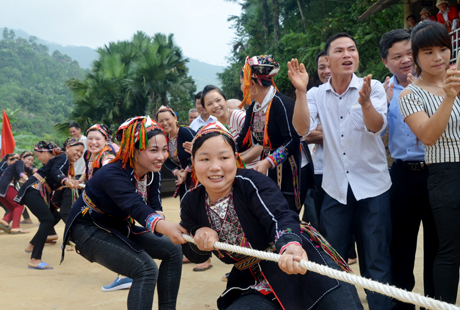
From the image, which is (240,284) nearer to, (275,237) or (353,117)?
(275,237)

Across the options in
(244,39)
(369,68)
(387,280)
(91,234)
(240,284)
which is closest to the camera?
(240,284)

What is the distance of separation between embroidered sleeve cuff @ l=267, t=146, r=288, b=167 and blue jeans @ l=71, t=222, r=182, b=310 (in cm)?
106

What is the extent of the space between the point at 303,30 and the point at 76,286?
2322 centimetres

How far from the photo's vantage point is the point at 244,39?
32.2 m

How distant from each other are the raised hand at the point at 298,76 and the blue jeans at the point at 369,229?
0.84 m

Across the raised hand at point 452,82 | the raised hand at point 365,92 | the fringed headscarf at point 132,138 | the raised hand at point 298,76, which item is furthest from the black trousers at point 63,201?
the raised hand at point 452,82

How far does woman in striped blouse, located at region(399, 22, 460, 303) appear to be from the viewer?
265cm

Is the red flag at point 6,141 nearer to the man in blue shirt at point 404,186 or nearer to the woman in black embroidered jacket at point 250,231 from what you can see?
the woman in black embroidered jacket at point 250,231

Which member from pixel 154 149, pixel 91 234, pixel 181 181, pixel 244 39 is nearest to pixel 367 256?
pixel 154 149

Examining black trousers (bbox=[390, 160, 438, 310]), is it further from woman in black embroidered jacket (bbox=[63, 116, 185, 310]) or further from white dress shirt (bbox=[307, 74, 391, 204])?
woman in black embroidered jacket (bbox=[63, 116, 185, 310])

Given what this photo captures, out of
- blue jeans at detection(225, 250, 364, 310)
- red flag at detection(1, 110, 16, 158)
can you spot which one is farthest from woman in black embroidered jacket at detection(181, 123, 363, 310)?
red flag at detection(1, 110, 16, 158)

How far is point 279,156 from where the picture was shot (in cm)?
354

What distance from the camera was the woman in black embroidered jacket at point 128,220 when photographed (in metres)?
3.00

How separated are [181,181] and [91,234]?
2.14 meters
